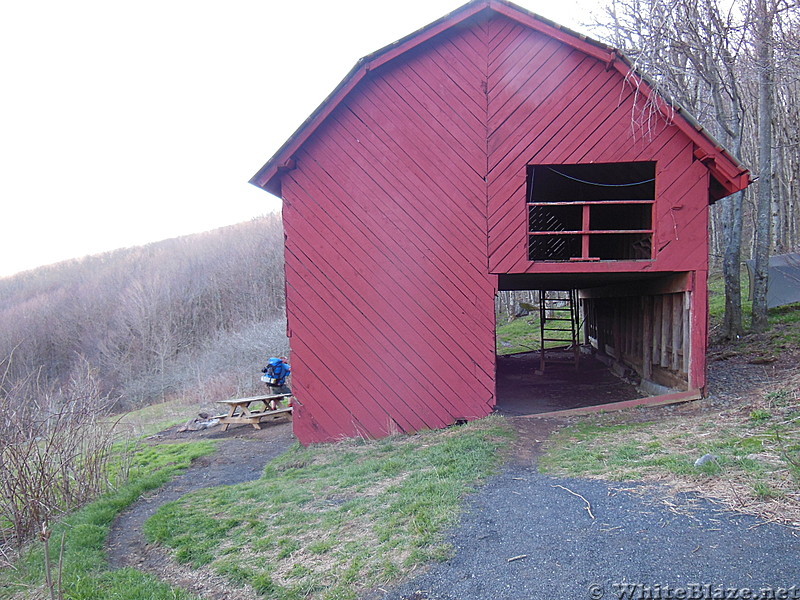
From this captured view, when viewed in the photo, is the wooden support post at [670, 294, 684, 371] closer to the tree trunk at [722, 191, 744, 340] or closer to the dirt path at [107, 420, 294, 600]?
the tree trunk at [722, 191, 744, 340]

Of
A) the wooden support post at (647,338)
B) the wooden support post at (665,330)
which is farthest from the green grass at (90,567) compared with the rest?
the wooden support post at (647,338)

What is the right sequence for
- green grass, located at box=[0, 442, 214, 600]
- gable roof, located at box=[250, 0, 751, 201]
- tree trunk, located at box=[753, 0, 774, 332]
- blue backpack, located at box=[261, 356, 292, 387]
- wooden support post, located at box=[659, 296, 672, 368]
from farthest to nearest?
blue backpack, located at box=[261, 356, 292, 387], tree trunk, located at box=[753, 0, 774, 332], wooden support post, located at box=[659, 296, 672, 368], gable roof, located at box=[250, 0, 751, 201], green grass, located at box=[0, 442, 214, 600]

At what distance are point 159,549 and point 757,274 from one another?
1347 centimetres

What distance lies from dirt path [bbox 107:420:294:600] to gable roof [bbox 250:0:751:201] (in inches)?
199

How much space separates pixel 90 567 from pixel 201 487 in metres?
3.32

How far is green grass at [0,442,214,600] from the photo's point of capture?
15.9ft

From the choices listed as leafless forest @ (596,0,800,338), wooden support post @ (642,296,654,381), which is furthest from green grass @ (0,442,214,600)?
leafless forest @ (596,0,800,338)

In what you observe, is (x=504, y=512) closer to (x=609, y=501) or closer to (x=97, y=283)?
(x=609, y=501)

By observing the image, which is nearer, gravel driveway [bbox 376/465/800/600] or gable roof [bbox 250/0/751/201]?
gravel driveway [bbox 376/465/800/600]

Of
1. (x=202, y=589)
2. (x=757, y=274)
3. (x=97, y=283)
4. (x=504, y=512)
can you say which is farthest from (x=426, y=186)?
(x=97, y=283)

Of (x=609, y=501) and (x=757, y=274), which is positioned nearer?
(x=609, y=501)

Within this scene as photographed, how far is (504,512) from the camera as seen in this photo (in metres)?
4.89

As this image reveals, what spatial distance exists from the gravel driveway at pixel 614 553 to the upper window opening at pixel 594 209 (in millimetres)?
5215

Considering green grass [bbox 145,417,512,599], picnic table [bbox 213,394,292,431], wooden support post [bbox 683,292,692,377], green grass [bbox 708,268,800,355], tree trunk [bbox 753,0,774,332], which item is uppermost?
tree trunk [bbox 753,0,774,332]
